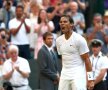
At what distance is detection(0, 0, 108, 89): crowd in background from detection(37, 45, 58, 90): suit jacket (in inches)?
53.9

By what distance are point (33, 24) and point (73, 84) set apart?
197 inches

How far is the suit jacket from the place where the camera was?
12891 millimetres

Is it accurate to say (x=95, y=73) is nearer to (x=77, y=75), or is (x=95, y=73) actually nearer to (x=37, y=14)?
(x=77, y=75)

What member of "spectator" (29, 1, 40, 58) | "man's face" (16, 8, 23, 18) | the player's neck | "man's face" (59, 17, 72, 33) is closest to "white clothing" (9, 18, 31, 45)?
"man's face" (16, 8, 23, 18)

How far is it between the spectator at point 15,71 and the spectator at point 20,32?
146 cm

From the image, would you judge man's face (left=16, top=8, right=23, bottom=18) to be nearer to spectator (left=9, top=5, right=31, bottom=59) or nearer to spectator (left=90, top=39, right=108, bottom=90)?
spectator (left=9, top=5, right=31, bottom=59)

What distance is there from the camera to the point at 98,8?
1883cm

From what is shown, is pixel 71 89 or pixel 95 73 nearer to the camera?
pixel 71 89

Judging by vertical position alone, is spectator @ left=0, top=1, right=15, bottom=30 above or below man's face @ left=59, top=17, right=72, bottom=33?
above

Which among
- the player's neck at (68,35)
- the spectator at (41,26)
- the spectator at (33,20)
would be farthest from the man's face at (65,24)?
the spectator at (33,20)

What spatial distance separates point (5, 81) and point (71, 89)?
299cm

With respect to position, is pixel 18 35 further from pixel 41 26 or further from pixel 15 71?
pixel 15 71

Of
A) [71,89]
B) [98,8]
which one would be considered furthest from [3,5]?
[71,89]

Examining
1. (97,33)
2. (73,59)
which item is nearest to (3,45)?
(97,33)
